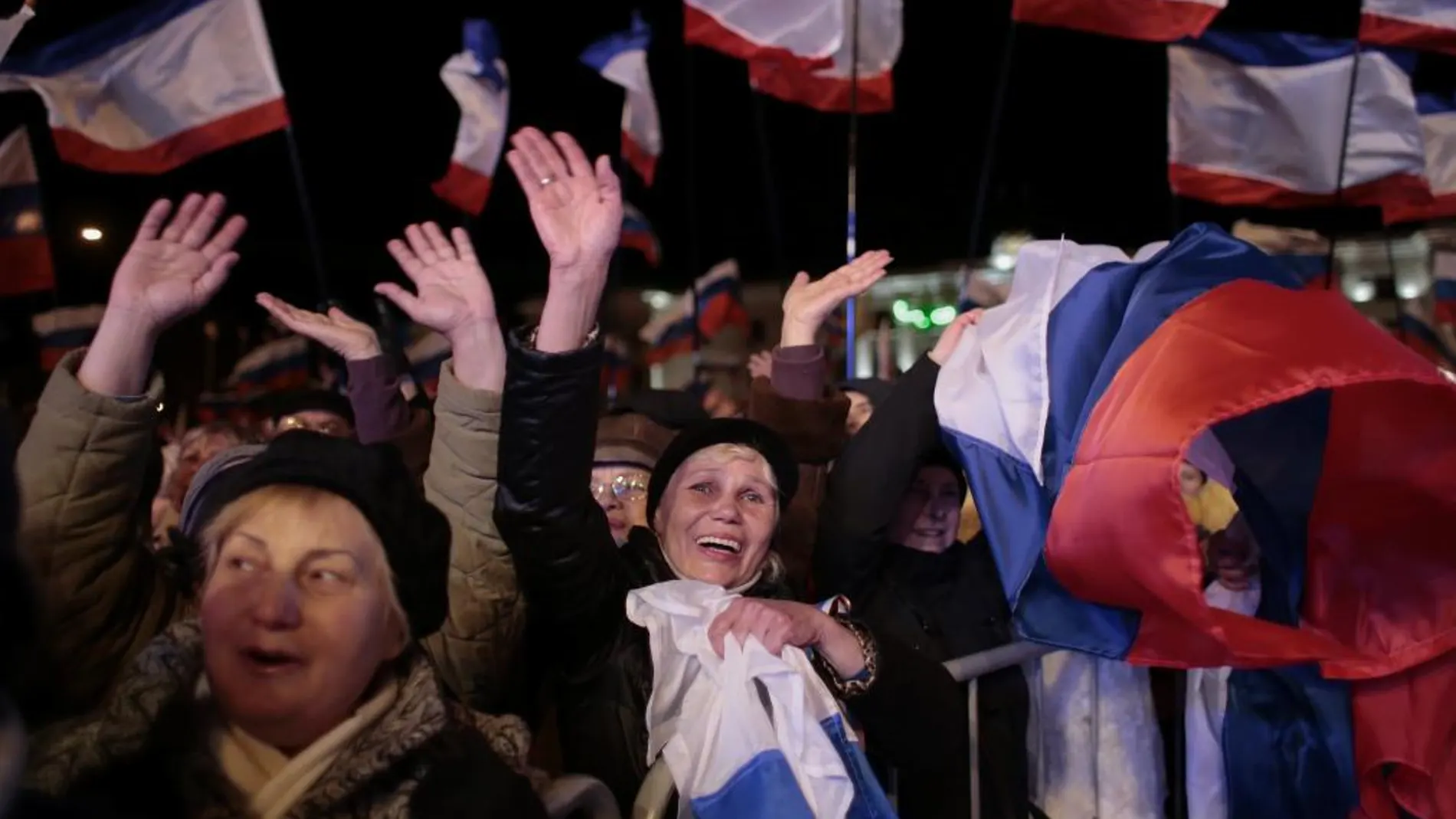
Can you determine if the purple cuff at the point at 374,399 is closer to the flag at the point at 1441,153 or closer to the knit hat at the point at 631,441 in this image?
the knit hat at the point at 631,441

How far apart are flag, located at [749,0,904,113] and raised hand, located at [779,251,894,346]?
4.14 m

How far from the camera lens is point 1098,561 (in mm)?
2391

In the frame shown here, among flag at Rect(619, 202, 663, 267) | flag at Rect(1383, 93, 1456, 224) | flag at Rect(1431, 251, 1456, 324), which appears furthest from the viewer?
flag at Rect(619, 202, 663, 267)

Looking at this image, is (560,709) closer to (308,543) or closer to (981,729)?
(308,543)

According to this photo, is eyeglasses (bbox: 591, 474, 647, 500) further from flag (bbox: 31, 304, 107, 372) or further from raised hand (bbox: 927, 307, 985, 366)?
flag (bbox: 31, 304, 107, 372)

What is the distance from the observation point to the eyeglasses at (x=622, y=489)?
3.24m

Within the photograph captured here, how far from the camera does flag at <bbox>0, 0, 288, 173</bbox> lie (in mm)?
5602

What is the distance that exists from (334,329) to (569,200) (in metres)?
1.36

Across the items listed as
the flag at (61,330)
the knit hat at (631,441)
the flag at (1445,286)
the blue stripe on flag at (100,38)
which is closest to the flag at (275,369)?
the flag at (61,330)

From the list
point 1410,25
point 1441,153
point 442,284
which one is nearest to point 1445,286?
point 1441,153

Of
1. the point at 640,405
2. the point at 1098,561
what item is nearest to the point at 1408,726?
the point at 1098,561

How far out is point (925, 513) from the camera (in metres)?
3.24

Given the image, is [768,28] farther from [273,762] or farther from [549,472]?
[273,762]

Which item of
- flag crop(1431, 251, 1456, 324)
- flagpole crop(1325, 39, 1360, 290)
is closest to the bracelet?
flagpole crop(1325, 39, 1360, 290)
